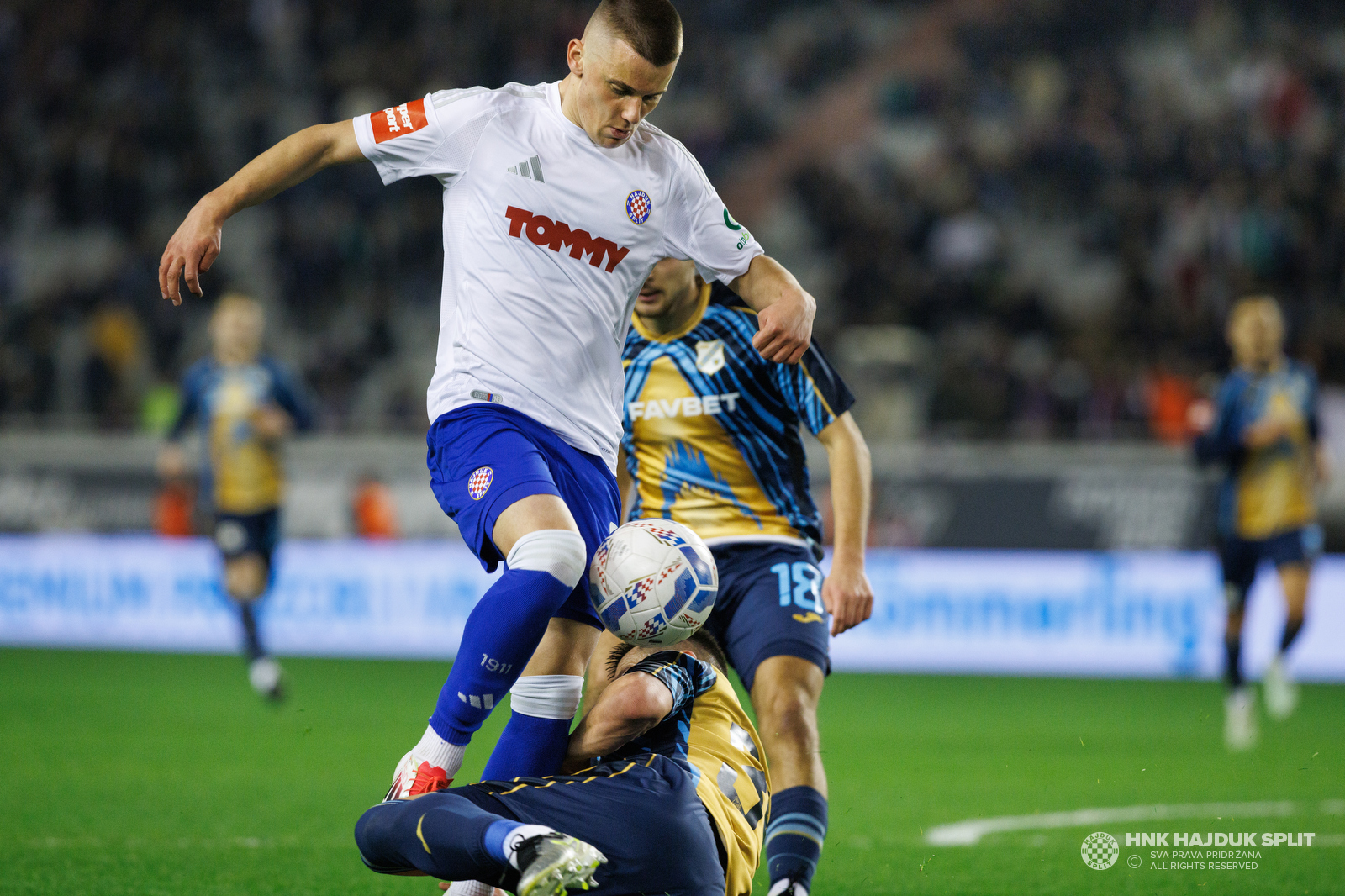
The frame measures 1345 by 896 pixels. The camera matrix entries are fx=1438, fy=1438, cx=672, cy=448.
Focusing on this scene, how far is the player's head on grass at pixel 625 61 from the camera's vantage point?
3.74 meters

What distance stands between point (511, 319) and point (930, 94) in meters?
15.6

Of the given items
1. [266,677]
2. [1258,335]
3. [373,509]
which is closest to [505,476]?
[266,677]

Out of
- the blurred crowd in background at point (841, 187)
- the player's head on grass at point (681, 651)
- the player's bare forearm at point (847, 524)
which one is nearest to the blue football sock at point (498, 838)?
the player's head on grass at point (681, 651)

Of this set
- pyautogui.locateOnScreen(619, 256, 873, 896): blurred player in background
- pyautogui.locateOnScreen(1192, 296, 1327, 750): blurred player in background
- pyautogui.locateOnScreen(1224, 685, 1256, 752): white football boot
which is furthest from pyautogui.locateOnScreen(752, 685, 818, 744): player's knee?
pyautogui.locateOnScreen(1192, 296, 1327, 750): blurred player in background

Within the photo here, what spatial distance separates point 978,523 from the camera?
472 inches

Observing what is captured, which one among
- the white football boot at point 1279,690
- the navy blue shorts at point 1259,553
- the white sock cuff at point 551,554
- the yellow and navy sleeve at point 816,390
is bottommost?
the white football boot at point 1279,690

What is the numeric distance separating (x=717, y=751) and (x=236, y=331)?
734 cm

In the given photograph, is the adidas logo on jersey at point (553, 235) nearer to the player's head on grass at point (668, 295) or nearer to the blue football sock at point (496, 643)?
the player's head on grass at point (668, 295)

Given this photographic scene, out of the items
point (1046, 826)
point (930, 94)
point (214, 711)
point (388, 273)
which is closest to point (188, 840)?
point (1046, 826)

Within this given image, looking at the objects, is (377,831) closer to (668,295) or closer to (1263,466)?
(668,295)

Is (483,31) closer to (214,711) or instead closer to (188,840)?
(214,711)

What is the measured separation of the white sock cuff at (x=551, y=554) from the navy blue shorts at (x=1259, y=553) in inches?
273

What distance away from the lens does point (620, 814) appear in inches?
128

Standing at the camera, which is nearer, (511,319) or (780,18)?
(511,319)
